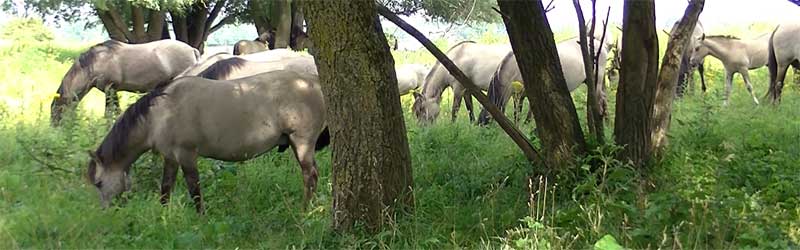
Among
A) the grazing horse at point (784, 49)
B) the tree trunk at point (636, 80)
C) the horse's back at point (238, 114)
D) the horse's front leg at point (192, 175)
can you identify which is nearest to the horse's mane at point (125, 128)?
the horse's back at point (238, 114)

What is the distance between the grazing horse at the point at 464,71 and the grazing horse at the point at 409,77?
9.32 ft

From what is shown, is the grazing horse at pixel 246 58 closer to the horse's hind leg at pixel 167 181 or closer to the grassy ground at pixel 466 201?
the grassy ground at pixel 466 201

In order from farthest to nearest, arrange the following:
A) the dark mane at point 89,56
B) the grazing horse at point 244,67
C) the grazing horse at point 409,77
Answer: the grazing horse at point 409,77, the dark mane at point 89,56, the grazing horse at point 244,67

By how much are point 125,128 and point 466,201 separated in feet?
8.73

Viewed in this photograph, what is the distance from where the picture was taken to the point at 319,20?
4.86m

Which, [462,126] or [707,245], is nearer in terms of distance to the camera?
[707,245]

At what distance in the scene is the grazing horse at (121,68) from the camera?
435 inches

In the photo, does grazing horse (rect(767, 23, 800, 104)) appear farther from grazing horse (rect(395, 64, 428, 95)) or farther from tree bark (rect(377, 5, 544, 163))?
tree bark (rect(377, 5, 544, 163))

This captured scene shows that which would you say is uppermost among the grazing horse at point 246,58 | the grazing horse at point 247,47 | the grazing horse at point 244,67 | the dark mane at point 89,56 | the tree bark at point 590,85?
the tree bark at point 590,85

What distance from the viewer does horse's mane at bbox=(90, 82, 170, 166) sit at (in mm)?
6246

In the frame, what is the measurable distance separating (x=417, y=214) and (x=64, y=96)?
736cm

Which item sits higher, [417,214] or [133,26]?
[417,214]

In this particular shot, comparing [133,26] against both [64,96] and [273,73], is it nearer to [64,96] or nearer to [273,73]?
[64,96]

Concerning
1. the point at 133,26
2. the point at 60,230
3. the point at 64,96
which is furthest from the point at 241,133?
the point at 133,26
